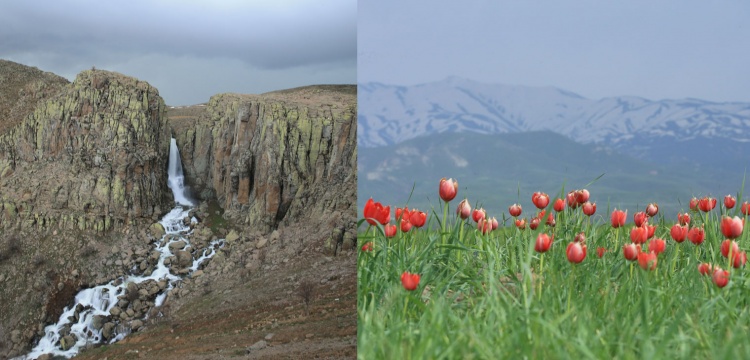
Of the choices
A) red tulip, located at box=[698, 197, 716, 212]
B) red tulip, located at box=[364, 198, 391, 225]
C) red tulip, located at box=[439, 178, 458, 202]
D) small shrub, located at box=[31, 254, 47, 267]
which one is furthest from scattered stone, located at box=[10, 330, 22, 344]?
red tulip, located at box=[698, 197, 716, 212]

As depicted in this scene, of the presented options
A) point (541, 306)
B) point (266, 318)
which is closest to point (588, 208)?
point (541, 306)

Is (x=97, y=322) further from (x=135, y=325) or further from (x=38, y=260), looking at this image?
(x=38, y=260)

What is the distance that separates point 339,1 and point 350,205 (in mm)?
1084

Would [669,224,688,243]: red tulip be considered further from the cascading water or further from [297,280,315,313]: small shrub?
the cascading water

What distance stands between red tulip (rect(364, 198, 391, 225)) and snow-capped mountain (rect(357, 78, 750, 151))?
2120 centimetres

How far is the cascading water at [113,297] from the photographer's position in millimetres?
3361

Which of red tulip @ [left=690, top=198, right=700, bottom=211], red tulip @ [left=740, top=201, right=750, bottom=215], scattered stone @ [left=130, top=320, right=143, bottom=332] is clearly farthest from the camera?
red tulip @ [left=690, top=198, right=700, bottom=211]

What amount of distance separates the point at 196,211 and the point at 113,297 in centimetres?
56

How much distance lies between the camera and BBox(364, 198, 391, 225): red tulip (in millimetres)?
3578

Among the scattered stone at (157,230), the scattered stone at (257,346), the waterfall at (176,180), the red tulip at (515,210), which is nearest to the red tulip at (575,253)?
the red tulip at (515,210)

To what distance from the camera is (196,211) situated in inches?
143

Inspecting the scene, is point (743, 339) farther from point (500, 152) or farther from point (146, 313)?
point (500, 152)

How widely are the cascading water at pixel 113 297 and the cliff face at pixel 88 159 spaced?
73 mm

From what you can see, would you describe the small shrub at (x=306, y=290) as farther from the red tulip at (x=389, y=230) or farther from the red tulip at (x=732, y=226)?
the red tulip at (x=732, y=226)
